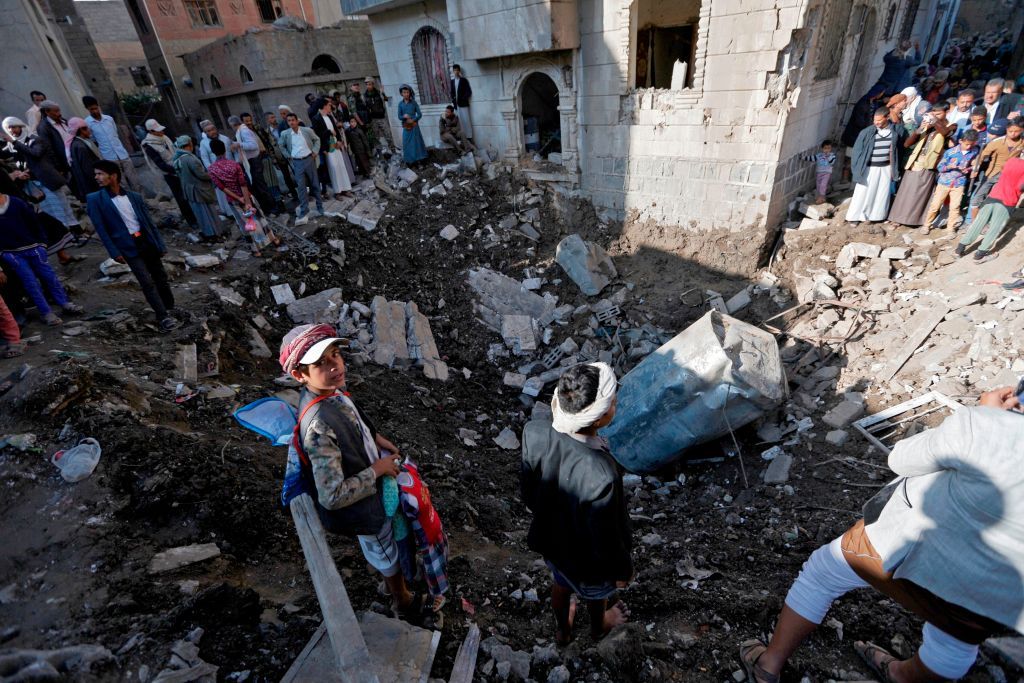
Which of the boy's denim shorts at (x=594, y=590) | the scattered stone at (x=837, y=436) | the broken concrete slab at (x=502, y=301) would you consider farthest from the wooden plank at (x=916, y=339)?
the broken concrete slab at (x=502, y=301)

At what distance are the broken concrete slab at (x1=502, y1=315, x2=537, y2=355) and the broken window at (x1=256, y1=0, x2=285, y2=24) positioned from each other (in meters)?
25.3

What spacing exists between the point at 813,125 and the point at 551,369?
560 centimetres

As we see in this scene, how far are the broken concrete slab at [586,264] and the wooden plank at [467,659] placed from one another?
5792 millimetres

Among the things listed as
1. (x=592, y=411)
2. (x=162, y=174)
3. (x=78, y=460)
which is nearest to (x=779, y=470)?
(x=592, y=411)

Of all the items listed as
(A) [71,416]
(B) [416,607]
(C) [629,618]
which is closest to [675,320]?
(C) [629,618]

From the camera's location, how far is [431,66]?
10734 mm

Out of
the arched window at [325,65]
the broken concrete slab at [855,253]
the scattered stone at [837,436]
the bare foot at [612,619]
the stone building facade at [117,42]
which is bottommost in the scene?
the scattered stone at [837,436]

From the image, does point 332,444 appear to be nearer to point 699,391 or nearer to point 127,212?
point 699,391

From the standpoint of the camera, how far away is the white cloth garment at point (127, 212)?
14.1ft

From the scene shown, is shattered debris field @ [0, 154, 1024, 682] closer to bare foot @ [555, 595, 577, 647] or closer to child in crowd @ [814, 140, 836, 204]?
bare foot @ [555, 595, 577, 647]

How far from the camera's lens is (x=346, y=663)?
179cm

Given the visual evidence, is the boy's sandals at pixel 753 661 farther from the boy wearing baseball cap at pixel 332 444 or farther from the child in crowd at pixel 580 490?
the boy wearing baseball cap at pixel 332 444

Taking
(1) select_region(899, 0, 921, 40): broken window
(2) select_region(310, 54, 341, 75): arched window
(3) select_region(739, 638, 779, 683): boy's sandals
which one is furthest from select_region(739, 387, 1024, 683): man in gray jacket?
(2) select_region(310, 54, 341, 75): arched window

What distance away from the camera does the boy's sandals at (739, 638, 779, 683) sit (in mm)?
2137
